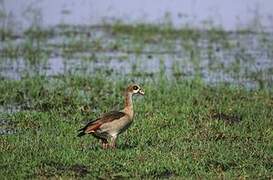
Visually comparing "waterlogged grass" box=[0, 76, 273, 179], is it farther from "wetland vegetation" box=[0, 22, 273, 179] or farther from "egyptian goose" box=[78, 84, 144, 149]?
"egyptian goose" box=[78, 84, 144, 149]

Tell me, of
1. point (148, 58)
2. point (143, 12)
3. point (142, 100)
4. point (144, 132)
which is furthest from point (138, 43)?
point (144, 132)

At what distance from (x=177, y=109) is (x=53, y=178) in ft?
13.1

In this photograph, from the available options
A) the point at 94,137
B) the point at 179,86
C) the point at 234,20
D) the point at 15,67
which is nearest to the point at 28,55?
the point at 15,67

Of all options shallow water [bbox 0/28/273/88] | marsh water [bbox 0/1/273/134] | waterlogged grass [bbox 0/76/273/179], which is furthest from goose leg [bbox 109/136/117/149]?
shallow water [bbox 0/28/273/88]

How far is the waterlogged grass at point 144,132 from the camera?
25.6 feet

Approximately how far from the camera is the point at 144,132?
9656 mm

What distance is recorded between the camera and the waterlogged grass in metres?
7.81

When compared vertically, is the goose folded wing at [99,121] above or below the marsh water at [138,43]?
below

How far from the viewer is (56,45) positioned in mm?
17891

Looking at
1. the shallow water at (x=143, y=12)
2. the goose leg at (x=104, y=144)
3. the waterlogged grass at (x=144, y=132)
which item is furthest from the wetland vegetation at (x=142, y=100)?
the shallow water at (x=143, y=12)

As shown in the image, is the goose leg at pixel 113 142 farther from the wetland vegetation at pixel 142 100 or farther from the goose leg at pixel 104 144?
the wetland vegetation at pixel 142 100

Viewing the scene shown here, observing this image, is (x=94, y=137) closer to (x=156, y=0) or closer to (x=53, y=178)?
(x=53, y=178)

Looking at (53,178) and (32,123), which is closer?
(53,178)

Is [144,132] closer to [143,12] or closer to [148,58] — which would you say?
[148,58]
